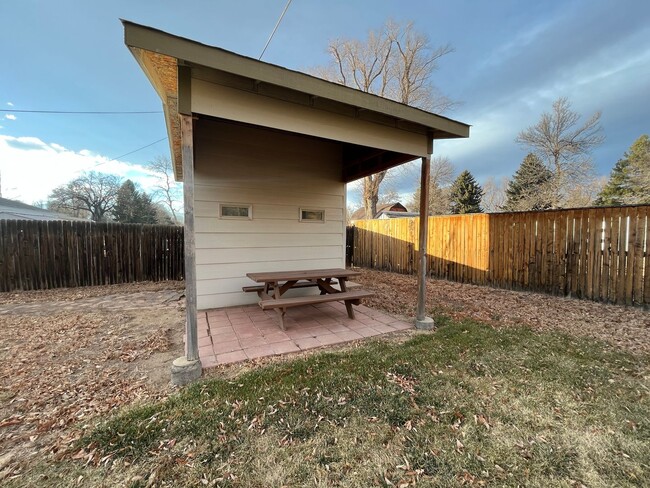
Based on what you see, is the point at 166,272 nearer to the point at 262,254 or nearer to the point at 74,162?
the point at 262,254

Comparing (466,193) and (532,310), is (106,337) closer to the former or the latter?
(532,310)

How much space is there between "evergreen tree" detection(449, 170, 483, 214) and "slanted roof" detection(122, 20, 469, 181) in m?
19.3

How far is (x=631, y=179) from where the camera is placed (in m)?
14.8

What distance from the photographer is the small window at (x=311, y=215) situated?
17.1 feet

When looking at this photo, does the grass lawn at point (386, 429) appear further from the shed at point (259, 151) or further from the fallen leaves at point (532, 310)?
the fallen leaves at point (532, 310)

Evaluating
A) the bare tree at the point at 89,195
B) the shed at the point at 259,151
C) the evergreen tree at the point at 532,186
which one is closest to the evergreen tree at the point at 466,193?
the evergreen tree at the point at 532,186

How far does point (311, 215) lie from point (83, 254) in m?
5.89

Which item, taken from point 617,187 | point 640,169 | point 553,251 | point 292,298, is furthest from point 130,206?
point 617,187

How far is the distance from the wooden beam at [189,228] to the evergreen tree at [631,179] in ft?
66.0

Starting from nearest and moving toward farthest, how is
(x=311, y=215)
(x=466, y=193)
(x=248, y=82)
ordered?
(x=248, y=82)
(x=311, y=215)
(x=466, y=193)

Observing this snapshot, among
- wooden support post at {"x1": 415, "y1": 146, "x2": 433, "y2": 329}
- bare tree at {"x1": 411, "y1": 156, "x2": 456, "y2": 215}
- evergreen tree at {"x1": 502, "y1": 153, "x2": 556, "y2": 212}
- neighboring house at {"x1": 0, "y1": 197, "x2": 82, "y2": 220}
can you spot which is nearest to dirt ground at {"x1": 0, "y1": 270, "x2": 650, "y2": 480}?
wooden support post at {"x1": 415, "y1": 146, "x2": 433, "y2": 329}

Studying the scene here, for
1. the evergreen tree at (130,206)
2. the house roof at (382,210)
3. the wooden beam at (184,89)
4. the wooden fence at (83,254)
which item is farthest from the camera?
the house roof at (382,210)

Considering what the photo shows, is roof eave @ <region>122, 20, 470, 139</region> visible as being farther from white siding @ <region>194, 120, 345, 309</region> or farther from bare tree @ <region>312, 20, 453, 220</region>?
bare tree @ <region>312, 20, 453, 220</region>

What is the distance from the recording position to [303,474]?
146cm
